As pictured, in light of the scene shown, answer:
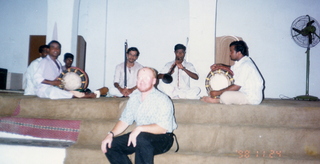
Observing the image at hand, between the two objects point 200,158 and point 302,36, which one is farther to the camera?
point 302,36

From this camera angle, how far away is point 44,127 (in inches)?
122

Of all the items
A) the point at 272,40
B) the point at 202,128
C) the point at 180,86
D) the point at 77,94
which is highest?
the point at 272,40

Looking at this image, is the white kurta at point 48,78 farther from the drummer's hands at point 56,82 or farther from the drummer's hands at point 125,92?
the drummer's hands at point 125,92

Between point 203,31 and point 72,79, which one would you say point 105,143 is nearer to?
point 72,79

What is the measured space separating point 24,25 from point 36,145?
610cm

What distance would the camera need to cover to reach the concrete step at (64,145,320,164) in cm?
257

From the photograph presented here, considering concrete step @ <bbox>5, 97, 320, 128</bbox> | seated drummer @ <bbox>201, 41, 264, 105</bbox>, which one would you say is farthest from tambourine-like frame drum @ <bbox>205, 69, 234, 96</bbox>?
concrete step @ <bbox>5, 97, 320, 128</bbox>

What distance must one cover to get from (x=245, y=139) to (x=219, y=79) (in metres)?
1.41

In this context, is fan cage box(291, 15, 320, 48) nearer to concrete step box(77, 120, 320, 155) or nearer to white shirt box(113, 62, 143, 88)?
concrete step box(77, 120, 320, 155)

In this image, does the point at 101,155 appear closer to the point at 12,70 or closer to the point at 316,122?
the point at 316,122

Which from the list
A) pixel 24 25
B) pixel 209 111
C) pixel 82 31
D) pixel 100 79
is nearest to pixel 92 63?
pixel 100 79

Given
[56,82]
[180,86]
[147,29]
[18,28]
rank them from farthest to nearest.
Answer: [18,28]
[147,29]
[180,86]
[56,82]

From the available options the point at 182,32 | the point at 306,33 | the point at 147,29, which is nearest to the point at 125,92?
the point at 147,29

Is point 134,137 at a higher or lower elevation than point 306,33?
lower
